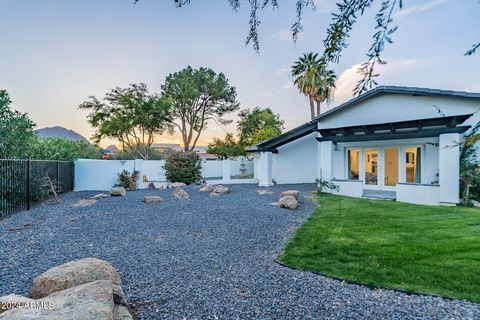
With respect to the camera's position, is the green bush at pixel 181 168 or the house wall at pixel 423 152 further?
the green bush at pixel 181 168

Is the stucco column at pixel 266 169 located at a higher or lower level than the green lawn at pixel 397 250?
higher

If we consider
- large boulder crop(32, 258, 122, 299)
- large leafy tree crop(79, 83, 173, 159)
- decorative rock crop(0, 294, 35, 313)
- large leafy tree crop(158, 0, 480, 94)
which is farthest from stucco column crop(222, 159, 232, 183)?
large leafy tree crop(158, 0, 480, 94)

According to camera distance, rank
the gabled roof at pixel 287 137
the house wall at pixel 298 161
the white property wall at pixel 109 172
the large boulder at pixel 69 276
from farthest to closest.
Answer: the house wall at pixel 298 161
the gabled roof at pixel 287 137
the white property wall at pixel 109 172
the large boulder at pixel 69 276

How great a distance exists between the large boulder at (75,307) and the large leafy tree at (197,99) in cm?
3022

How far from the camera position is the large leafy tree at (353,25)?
200 centimetres

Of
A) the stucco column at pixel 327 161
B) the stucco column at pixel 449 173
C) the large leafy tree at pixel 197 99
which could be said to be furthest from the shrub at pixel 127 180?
the stucco column at pixel 449 173

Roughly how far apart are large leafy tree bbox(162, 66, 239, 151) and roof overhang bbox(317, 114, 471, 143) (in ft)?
71.0

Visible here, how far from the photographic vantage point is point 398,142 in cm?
1339

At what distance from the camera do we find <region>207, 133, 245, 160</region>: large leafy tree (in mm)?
32375

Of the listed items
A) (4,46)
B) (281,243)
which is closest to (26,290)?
(281,243)

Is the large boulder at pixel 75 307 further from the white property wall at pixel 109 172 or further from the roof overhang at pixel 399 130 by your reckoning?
the white property wall at pixel 109 172

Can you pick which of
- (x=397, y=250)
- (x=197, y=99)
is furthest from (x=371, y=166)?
(x=197, y=99)

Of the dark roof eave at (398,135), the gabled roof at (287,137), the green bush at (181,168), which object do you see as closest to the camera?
the dark roof eave at (398,135)

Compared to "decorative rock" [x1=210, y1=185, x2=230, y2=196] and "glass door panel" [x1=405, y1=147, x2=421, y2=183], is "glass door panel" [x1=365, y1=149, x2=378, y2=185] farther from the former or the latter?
"decorative rock" [x1=210, y1=185, x2=230, y2=196]
